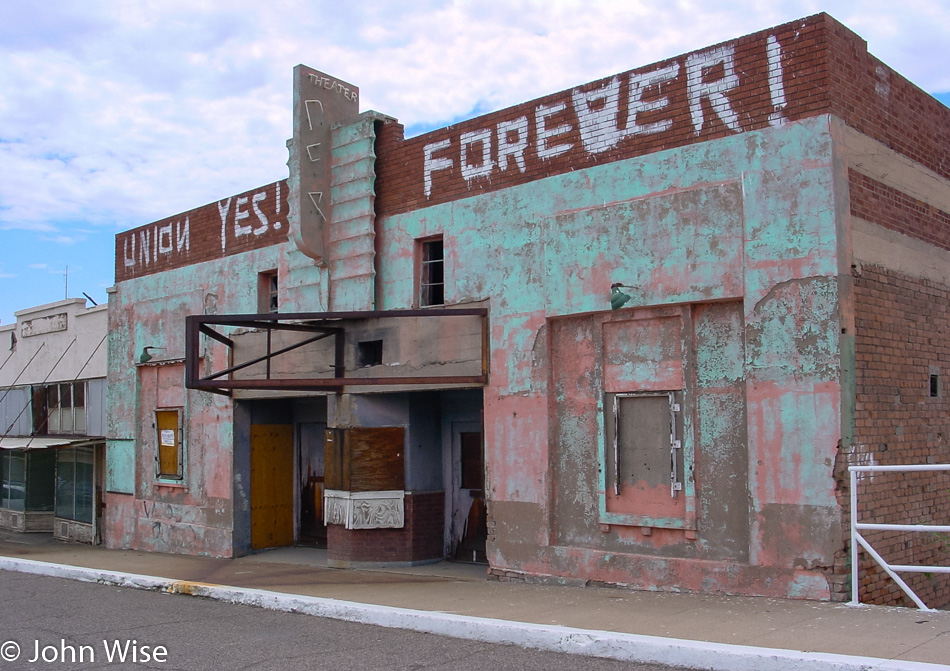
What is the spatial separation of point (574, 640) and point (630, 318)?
4.10 meters

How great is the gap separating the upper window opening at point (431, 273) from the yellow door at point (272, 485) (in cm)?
452

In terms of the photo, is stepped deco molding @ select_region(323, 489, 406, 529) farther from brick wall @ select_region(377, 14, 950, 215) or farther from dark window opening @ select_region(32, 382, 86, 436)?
dark window opening @ select_region(32, 382, 86, 436)

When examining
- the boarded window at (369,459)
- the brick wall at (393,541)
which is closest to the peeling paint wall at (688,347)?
the brick wall at (393,541)

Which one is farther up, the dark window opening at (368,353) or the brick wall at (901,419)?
the dark window opening at (368,353)

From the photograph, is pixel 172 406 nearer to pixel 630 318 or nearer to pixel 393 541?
pixel 393 541

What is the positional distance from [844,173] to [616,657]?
505 centimetres

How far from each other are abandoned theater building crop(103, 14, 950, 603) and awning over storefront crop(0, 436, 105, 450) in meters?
4.75

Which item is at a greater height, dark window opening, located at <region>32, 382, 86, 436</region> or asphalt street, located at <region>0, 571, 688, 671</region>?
dark window opening, located at <region>32, 382, 86, 436</region>

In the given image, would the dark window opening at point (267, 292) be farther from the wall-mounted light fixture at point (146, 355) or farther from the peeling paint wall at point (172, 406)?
the wall-mounted light fixture at point (146, 355)

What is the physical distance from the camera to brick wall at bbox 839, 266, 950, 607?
8.74 m

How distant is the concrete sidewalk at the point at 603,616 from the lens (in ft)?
20.5

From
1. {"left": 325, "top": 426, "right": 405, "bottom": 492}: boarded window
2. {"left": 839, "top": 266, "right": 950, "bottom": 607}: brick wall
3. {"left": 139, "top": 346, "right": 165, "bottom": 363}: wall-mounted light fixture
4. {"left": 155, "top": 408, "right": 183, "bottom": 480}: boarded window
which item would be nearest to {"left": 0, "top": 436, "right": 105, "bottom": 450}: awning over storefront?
{"left": 155, "top": 408, "right": 183, "bottom": 480}: boarded window

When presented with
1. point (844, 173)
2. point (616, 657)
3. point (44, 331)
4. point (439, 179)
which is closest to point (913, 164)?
point (844, 173)

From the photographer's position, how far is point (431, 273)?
1267 cm
